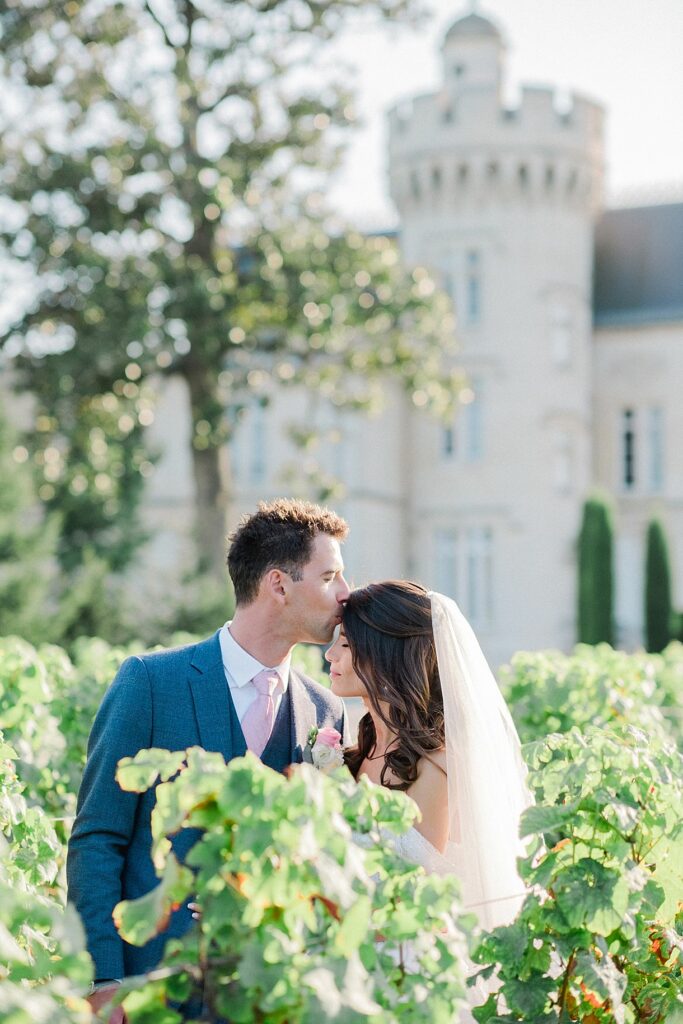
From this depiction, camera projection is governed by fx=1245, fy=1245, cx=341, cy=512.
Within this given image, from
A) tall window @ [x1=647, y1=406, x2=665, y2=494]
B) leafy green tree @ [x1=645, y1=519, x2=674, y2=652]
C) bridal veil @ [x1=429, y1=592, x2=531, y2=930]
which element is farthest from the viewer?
tall window @ [x1=647, y1=406, x2=665, y2=494]

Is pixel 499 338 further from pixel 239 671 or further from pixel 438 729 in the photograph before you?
pixel 239 671

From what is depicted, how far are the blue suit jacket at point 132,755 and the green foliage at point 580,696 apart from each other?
218 cm

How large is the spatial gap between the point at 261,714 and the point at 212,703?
201 millimetres

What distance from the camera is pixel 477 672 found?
3.49 metres

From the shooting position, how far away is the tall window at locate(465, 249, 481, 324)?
27.2 m

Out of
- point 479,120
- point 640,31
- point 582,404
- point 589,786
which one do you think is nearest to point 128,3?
point 640,31

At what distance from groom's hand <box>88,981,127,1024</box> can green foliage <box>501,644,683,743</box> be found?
265cm

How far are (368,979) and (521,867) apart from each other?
66 cm

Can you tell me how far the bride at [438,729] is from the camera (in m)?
3.26

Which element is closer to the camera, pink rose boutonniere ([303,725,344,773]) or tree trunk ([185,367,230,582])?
pink rose boutonniere ([303,725,344,773])

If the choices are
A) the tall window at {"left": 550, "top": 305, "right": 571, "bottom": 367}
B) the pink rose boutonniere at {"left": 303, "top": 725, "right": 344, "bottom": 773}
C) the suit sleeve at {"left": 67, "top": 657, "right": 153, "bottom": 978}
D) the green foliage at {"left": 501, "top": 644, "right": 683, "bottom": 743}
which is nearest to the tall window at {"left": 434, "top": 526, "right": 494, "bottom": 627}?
the tall window at {"left": 550, "top": 305, "right": 571, "bottom": 367}

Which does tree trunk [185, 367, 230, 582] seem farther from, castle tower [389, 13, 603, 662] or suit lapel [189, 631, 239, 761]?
suit lapel [189, 631, 239, 761]

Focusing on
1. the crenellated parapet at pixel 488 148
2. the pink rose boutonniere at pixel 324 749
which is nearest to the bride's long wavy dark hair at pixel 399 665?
the pink rose boutonniere at pixel 324 749

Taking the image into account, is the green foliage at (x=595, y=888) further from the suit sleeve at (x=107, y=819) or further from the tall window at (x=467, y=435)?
the tall window at (x=467, y=435)
